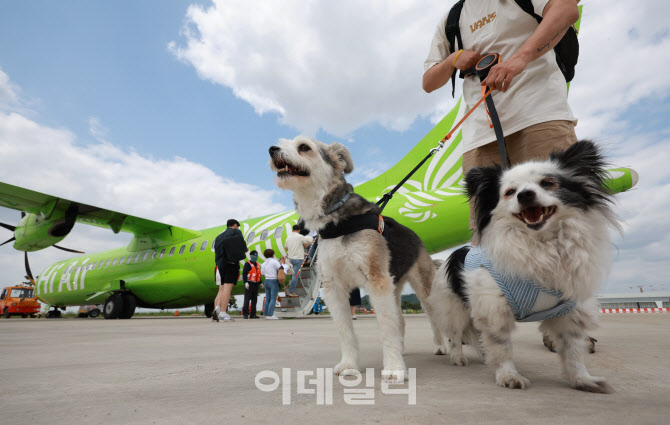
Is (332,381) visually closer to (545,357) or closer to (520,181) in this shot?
(520,181)

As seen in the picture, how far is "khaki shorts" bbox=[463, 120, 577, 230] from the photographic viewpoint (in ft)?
7.83

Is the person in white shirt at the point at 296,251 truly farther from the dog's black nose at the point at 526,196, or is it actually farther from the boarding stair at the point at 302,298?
the dog's black nose at the point at 526,196

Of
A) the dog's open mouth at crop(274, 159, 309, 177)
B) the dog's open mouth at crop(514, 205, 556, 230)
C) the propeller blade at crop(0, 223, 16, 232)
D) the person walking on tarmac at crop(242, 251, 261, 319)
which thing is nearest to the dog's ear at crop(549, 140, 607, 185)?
the dog's open mouth at crop(514, 205, 556, 230)

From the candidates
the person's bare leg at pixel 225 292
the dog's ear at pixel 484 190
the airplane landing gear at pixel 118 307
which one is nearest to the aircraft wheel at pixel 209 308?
the airplane landing gear at pixel 118 307

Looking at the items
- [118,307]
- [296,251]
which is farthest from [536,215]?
[118,307]

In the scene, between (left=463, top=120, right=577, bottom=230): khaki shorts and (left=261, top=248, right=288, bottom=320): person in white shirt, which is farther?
(left=261, top=248, right=288, bottom=320): person in white shirt

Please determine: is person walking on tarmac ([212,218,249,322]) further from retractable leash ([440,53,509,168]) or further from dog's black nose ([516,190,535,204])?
dog's black nose ([516,190,535,204])

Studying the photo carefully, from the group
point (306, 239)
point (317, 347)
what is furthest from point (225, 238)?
point (317, 347)

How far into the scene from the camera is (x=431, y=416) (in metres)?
1.16

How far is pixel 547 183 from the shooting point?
1.81 m

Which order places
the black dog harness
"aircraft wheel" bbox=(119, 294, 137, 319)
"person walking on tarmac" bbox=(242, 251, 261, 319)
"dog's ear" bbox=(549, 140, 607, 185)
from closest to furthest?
"dog's ear" bbox=(549, 140, 607, 185) < the black dog harness < "person walking on tarmac" bbox=(242, 251, 261, 319) < "aircraft wheel" bbox=(119, 294, 137, 319)

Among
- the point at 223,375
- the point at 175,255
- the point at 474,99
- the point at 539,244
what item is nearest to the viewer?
the point at 539,244

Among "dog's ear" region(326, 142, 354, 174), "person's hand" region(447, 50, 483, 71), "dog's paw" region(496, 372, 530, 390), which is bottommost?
"dog's paw" region(496, 372, 530, 390)

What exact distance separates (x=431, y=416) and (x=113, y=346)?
11.3ft
